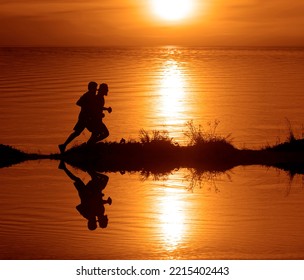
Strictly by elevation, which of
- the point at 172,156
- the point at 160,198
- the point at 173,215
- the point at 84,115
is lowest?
the point at 173,215

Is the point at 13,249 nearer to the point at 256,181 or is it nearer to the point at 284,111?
the point at 256,181

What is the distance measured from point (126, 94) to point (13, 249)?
18654 millimetres

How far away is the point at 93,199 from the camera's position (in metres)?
12.9

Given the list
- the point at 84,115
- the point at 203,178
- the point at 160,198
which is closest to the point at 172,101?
the point at 84,115

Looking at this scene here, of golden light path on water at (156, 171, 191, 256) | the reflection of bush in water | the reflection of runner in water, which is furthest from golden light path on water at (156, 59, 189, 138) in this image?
golden light path on water at (156, 171, 191, 256)

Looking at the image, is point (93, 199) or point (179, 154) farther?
point (179, 154)

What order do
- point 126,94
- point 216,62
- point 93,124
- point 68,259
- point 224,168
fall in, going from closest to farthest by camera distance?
1. point 68,259
2. point 224,168
3. point 93,124
4. point 126,94
5. point 216,62

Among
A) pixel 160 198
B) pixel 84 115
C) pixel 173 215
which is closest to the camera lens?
pixel 173 215

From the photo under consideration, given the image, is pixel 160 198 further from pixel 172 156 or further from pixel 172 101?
pixel 172 101

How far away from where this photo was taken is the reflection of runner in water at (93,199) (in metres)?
11.6

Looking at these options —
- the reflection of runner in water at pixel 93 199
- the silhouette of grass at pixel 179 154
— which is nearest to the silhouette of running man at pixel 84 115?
the silhouette of grass at pixel 179 154

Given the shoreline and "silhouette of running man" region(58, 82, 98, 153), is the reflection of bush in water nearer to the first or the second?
the shoreline

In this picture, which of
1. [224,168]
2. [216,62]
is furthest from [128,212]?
[216,62]

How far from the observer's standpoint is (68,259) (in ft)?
32.7
